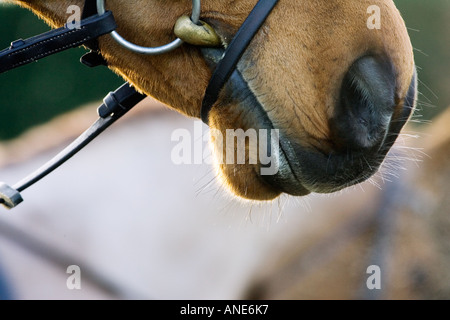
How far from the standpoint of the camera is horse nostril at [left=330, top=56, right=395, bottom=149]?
0.98 meters

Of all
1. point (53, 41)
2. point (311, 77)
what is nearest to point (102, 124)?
point (53, 41)

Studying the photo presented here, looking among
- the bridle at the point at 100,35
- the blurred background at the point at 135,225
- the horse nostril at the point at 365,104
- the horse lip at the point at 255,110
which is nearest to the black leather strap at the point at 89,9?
the bridle at the point at 100,35

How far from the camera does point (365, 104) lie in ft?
3.26

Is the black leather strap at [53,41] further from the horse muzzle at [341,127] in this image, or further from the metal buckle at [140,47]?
the horse muzzle at [341,127]

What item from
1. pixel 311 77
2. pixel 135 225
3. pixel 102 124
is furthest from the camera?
pixel 135 225

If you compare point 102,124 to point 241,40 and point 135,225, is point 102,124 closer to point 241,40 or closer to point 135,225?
point 241,40

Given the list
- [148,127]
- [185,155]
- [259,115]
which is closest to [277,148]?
[259,115]

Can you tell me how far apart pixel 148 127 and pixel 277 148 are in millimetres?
1619

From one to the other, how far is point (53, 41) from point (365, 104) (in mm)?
592

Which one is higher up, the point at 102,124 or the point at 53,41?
the point at 53,41

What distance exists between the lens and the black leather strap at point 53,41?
104cm

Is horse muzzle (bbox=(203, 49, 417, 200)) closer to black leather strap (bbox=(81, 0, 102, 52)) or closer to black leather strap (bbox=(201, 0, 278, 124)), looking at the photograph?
black leather strap (bbox=(201, 0, 278, 124))

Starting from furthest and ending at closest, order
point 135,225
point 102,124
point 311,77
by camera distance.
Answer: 1. point 135,225
2. point 102,124
3. point 311,77
